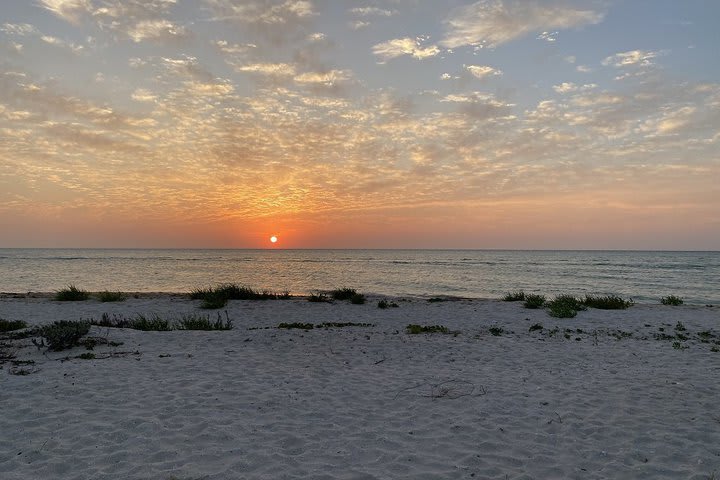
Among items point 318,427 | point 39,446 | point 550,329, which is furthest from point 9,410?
point 550,329

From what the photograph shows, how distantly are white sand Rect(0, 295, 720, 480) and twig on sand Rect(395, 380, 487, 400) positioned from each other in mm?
48

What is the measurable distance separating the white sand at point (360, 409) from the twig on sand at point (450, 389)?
48mm

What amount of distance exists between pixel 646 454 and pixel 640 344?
850 centimetres

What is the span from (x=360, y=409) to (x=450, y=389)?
6.85 ft

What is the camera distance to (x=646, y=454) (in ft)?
19.7

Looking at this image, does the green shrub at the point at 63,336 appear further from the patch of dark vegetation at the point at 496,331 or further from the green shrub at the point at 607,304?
the green shrub at the point at 607,304

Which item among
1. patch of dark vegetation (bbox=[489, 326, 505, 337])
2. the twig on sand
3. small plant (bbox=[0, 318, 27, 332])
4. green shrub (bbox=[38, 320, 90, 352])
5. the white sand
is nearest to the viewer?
the white sand

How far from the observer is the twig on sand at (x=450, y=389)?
8367 millimetres

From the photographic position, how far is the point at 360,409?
25.0 ft

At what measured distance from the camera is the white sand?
5676mm

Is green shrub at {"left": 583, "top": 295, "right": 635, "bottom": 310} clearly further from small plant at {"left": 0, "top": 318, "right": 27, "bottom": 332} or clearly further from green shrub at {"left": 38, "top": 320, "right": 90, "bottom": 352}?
small plant at {"left": 0, "top": 318, "right": 27, "bottom": 332}

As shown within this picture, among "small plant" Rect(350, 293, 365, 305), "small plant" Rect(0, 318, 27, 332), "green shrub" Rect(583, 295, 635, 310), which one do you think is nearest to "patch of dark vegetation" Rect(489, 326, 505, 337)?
"green shrub" Rect(583, 295, 635, 310)

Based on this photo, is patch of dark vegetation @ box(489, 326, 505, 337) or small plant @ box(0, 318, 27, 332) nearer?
small plant @ box(0, 318, 27, 332)

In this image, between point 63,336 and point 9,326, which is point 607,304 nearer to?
point 63,336
